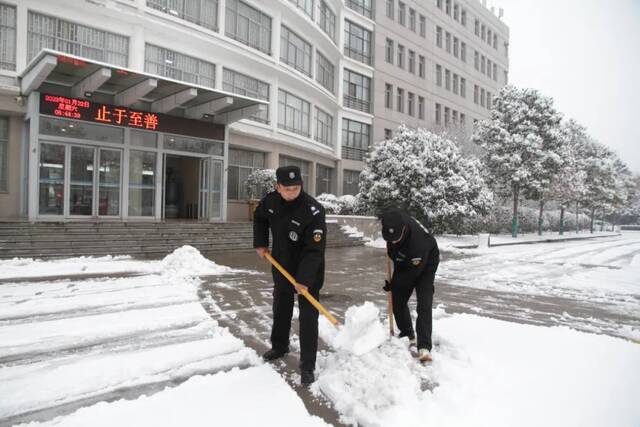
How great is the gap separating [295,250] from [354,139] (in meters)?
26.5

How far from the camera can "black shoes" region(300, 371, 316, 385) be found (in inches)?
132

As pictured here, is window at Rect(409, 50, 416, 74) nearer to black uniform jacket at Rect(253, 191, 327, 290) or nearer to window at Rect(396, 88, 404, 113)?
window at Rect(396, 88, 404, 113)

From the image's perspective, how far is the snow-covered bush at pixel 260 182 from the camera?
18559mm

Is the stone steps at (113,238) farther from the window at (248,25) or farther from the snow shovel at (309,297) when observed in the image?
the window at (248,25)

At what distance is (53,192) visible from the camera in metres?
12.5

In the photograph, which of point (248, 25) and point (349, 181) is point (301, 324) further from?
point (349, 181)

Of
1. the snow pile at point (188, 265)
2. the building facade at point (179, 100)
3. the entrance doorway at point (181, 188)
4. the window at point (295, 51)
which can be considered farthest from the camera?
the window at point (295, 51)

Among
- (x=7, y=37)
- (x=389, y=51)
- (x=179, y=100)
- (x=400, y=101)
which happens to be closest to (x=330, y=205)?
(x=179, y=100)

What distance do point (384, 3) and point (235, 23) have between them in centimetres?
1678

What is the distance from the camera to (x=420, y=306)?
13.1 feet

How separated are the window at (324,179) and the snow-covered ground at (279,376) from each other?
2073 centimetres


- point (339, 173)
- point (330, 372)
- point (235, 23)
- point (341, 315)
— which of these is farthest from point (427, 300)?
point (339, 173)

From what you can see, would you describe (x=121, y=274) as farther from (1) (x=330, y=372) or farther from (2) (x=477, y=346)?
(2) (x=477, y=346)

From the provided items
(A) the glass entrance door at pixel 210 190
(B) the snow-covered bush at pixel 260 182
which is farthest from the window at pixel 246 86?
(A) the glass entrance door at pixel 210 190
